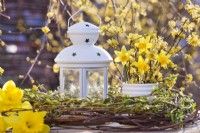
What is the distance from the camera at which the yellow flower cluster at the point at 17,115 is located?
123cm

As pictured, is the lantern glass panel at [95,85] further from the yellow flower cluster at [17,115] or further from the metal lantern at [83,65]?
the yellow flower cluster at [17,115]

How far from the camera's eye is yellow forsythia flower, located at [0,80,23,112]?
1274 mm

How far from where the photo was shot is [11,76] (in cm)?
333

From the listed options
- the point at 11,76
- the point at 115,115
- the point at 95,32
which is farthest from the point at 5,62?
the point at 115,115

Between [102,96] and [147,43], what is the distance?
0.19 m

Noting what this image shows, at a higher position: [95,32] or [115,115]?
[95,32]

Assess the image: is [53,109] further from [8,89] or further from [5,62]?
[5,62]

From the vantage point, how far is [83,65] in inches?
55.3

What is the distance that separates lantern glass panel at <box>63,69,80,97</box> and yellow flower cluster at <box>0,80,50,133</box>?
0.59 feet

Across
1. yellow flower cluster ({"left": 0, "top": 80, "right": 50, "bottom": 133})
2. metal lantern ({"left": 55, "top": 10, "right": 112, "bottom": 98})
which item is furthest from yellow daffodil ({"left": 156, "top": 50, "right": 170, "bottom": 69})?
yellow flower cluster ({"left": 0, "top": 80, "right": 50, "bottom": 133})

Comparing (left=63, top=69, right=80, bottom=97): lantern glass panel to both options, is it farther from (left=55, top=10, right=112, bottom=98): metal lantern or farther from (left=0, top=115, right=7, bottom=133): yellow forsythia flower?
(left=0, top=115, right=7, bottom=133): yellow forsythia flower

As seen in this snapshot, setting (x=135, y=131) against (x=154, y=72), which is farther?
(x=154, y=72)

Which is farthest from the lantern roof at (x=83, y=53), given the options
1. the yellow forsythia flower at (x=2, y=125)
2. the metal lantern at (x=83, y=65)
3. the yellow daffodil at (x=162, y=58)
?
the yellow forsythia flower at (x=2, y=125)

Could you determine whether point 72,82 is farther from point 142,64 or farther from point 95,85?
point 142,64
